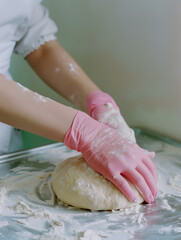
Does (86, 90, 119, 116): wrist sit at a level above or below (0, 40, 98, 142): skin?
below

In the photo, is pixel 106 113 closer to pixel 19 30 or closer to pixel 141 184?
pixel 141 184

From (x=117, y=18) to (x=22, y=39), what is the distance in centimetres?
47

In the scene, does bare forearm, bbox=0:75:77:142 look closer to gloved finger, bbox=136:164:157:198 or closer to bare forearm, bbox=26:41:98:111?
gloved finger, bbox=136:164:157:198

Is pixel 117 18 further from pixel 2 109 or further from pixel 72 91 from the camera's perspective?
pixel 2 109

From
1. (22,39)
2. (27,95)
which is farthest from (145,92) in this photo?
(27,95)

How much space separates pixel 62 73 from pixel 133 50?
1.20 feet

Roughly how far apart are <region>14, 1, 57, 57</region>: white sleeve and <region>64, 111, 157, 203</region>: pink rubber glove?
25.7 inches

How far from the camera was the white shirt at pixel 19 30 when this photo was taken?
145 cm

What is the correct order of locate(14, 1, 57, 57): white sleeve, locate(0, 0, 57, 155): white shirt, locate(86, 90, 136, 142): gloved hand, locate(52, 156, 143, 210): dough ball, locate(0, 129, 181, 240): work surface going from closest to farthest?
locate(0, 129, 181, 240): work surface → locate(52, 156, 143, 210): dough ball → locate(86, 90, 136, 142): gloved hand → locate(0, 0, 57, 155): white shirt → locate(14, 1, 57, 57): white sleeve

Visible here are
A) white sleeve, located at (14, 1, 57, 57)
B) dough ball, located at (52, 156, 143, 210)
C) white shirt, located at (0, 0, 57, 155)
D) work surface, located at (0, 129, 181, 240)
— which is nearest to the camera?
work surface, located at (0, 129, 181, 240)

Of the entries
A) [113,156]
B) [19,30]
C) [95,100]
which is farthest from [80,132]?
[19,30]

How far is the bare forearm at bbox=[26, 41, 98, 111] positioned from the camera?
5.07 feet

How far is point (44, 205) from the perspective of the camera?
41.9 inches

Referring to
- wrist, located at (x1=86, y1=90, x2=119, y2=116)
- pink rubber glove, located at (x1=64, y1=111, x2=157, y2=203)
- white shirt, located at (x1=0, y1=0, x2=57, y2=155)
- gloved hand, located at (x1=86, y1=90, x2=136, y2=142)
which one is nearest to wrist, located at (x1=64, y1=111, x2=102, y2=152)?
pink rubber glove, located at (x1=64, y1=111, x2=157, y2=203)
